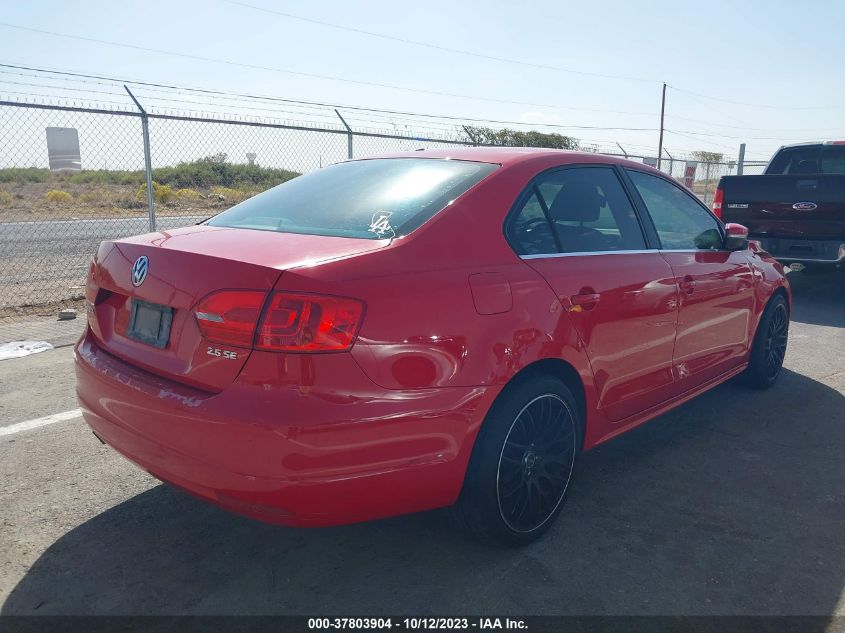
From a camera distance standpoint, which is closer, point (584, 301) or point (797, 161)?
point (584, 301)

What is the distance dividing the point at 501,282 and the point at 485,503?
0.83 m

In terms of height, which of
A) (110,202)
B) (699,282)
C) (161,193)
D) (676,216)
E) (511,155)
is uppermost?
(511,155)

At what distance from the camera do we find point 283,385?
2178mm

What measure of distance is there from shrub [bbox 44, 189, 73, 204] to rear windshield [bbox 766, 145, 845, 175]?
71.2 feet

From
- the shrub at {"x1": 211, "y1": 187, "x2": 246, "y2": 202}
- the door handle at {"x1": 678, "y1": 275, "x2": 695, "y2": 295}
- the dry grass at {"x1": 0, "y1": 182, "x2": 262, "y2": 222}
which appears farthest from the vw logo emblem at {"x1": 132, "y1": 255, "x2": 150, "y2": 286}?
the dry grass at {"x1": 0, "y1": 182, "x2": 262, "y2": 222}

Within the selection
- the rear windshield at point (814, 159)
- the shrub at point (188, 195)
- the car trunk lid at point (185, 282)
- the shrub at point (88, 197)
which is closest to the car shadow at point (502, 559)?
the car trunk lid at point (185, 282)

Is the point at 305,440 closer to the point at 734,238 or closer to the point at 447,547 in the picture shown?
the point at 447,547

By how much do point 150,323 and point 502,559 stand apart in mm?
1616

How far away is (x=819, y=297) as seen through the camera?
8.94 m

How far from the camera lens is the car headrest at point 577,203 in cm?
319

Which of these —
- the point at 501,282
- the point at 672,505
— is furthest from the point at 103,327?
the point at 672,505

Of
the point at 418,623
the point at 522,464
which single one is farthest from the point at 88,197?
the point at 418,623

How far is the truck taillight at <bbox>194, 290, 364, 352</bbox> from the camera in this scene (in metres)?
2.19

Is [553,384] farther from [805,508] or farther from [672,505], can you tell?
[805,508]
